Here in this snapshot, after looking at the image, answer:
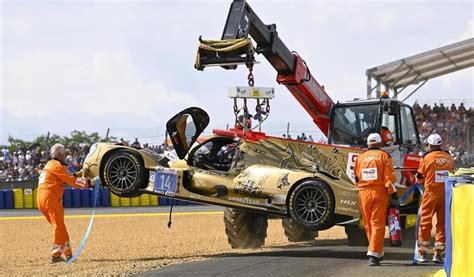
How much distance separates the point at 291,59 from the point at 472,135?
12849 millimetres

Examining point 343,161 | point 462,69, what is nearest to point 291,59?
point 343,161

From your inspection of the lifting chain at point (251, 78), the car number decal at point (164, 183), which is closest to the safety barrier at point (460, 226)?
the lifting chain at point (251, 78)

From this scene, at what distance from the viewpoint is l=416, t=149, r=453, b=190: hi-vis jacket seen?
10180 millimetres

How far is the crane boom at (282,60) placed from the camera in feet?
38.5

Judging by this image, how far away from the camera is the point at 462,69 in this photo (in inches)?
942

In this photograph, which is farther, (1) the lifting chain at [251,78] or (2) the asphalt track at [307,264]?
(1) the lifting chain at [251,78]

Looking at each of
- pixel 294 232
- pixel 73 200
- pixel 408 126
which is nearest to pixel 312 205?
pixel 294 232

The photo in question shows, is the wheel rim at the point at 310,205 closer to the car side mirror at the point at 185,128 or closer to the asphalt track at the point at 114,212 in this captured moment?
the car side mirror at the point at 185,128

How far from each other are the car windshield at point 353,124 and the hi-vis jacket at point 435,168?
304cm

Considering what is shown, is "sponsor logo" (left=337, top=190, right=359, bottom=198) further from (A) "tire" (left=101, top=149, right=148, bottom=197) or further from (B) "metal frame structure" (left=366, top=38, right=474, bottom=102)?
(B) "metal frame structure" (left=366, top=38, right=474, bottom=102)

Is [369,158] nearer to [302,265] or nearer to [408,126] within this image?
[302,265]

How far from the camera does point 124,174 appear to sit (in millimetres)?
11750

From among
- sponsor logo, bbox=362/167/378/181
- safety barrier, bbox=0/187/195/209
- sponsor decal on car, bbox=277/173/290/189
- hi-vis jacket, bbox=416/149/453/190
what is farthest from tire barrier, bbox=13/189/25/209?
hi-vis jacket, bbox=416/149/453/190

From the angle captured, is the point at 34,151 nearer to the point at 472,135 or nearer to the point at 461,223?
the point at 472,135
